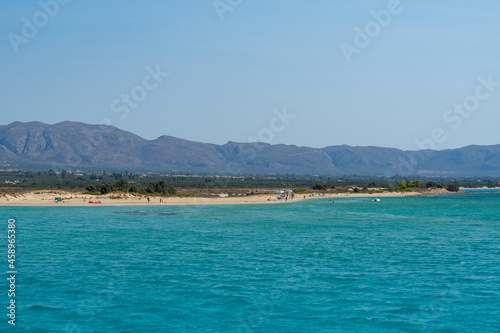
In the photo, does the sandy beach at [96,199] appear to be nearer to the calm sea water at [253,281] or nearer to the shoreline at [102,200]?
the shoreline at [102,200]

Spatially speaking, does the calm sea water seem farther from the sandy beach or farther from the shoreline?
the sandy beach

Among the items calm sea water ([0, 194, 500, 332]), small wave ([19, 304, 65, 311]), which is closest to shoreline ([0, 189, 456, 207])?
calm sea water ([0, 194, 500, 332])

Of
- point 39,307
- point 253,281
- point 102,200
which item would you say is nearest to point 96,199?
point 102,200

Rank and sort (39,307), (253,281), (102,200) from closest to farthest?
(39,307), (253,281), (102,200)

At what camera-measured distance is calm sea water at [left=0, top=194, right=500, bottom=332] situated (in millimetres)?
18766

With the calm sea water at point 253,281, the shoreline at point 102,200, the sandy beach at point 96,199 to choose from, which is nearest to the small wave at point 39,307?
the calm sea water at point 253,281

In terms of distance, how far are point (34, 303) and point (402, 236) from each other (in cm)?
3051

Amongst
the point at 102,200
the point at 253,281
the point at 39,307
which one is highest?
the point at 102,200

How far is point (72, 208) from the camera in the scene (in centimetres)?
7138

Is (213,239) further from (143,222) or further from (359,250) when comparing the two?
(143,222)

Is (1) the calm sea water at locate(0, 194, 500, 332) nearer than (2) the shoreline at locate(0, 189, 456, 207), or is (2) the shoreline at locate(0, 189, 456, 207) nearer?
(1) the calm sea water at locate(0, 194, 500, 332)

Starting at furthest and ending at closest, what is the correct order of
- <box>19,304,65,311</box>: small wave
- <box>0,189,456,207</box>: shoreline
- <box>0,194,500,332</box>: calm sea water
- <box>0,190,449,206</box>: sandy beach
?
<box>0,190,449,206</box>: sandy beach → <box>0,189,456,207</box>: shoreline → <box>19,304,65,311</box>: small wave → <box>0,194,500,332</box>: calm sea water

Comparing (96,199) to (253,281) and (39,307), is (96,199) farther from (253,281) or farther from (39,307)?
(39,307)

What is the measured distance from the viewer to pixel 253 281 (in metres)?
24.5
